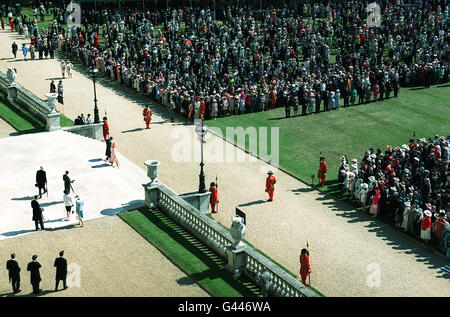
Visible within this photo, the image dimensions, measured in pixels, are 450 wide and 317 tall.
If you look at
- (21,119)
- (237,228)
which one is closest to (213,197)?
(237,228)

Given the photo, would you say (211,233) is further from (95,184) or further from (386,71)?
(386,71)

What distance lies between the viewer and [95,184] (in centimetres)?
3316

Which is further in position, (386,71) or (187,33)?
(187,33)

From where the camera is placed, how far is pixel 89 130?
40156 millimetres

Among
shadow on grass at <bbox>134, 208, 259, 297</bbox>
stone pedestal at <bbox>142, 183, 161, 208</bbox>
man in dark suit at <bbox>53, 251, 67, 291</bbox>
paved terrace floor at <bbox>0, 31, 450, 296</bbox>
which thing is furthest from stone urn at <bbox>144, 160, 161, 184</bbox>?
man in dark suit at <bbox>53, 251, 67, 291</bbox>

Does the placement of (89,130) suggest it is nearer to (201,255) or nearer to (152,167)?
(152,167)

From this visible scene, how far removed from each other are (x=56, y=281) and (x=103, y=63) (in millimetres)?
31794

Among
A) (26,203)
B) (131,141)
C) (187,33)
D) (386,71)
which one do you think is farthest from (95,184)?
(187,33)

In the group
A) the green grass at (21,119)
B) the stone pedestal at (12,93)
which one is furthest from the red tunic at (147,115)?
the stone pedestal at (12,93)

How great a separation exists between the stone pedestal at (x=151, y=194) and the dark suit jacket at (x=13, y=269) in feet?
25.9

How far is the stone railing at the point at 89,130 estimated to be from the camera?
3991 cm

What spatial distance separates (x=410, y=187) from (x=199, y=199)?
30.1 ft

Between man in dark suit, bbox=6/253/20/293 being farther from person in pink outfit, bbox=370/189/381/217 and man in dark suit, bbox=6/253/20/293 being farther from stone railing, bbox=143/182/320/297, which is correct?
person in pink outfit, bbox=370/189/381/217

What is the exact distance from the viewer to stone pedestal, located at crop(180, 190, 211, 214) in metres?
31.1
